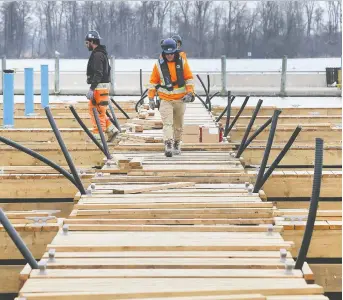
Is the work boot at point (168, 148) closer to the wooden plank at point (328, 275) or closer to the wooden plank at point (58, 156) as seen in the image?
the wooden plank at point (58, 156)

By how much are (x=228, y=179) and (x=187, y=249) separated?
9.29 feet

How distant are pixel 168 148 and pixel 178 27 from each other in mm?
63315

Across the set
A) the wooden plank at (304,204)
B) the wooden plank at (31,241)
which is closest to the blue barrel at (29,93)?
the wooden plank at (304,204)

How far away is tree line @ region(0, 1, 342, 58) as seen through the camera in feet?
231

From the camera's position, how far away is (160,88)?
1049cm

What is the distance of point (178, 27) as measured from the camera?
240ft

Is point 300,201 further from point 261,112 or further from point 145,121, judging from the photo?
point 261,112

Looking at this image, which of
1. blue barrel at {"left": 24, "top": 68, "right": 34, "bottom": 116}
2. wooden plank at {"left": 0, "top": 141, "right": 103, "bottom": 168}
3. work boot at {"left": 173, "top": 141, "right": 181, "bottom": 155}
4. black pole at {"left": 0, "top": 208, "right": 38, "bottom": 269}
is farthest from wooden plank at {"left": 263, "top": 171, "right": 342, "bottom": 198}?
blue barrel at {"left": 24, "top": 68, "right": 34, "bottom": 116}

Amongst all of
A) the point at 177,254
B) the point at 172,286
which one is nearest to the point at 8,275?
the point at 177,254

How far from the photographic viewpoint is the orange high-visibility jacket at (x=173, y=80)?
10.3 meters

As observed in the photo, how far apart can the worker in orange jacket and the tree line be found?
59014 millimetres

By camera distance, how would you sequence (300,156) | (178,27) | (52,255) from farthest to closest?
(178,27), (300,156), (52,255)

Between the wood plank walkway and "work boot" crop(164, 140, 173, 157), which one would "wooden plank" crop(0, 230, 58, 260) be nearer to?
the wood plank walkway

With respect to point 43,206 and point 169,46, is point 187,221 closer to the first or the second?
point 43,206
